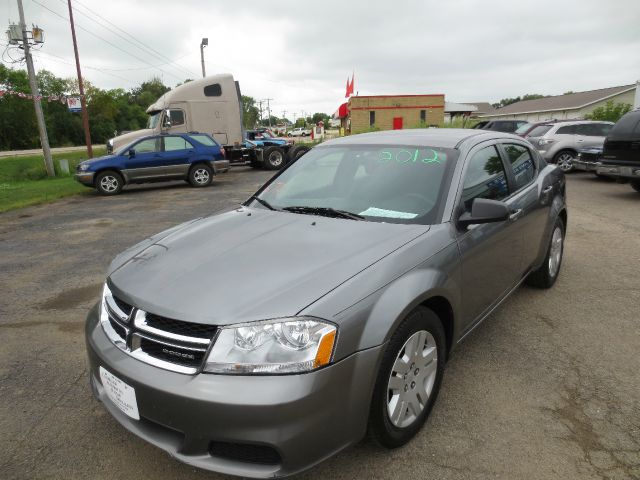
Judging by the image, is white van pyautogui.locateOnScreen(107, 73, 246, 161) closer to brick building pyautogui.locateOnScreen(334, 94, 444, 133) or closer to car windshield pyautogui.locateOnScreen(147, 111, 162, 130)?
car windshield pyautogui.locateOnScreen(147, 111, 162, 130)

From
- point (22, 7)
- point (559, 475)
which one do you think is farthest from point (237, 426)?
point (22, 7)

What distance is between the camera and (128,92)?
96375 millimetres

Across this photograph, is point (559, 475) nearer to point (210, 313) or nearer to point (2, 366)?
point (210, 313)

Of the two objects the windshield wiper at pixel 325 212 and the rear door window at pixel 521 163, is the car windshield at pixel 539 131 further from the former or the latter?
the windshield wiper at pixel 325 212

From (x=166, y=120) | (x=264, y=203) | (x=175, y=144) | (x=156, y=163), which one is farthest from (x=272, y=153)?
(x=264, y=203)

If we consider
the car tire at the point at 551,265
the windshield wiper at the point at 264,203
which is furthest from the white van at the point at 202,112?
the car tire at the point at 551,265

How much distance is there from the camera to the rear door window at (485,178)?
304cm

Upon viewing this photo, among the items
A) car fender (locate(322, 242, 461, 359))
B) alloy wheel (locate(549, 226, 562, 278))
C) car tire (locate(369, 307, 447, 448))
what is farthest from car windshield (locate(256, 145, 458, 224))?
alloy wheel (locate(549, 226, 562, 278))

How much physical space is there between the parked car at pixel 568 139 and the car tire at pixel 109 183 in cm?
1219

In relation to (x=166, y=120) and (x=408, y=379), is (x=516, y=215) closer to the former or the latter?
(x=408, y=379)

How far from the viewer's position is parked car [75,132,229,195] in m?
12.9

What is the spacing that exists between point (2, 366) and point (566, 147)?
48.3 ft

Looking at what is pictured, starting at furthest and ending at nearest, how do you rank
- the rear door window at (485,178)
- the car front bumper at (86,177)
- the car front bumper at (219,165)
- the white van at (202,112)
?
the white van at (202,112), the car front bumper at (219,165), the car front bumper at (86,177), the rear door window at (485,178)

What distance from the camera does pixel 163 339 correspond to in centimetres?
201
